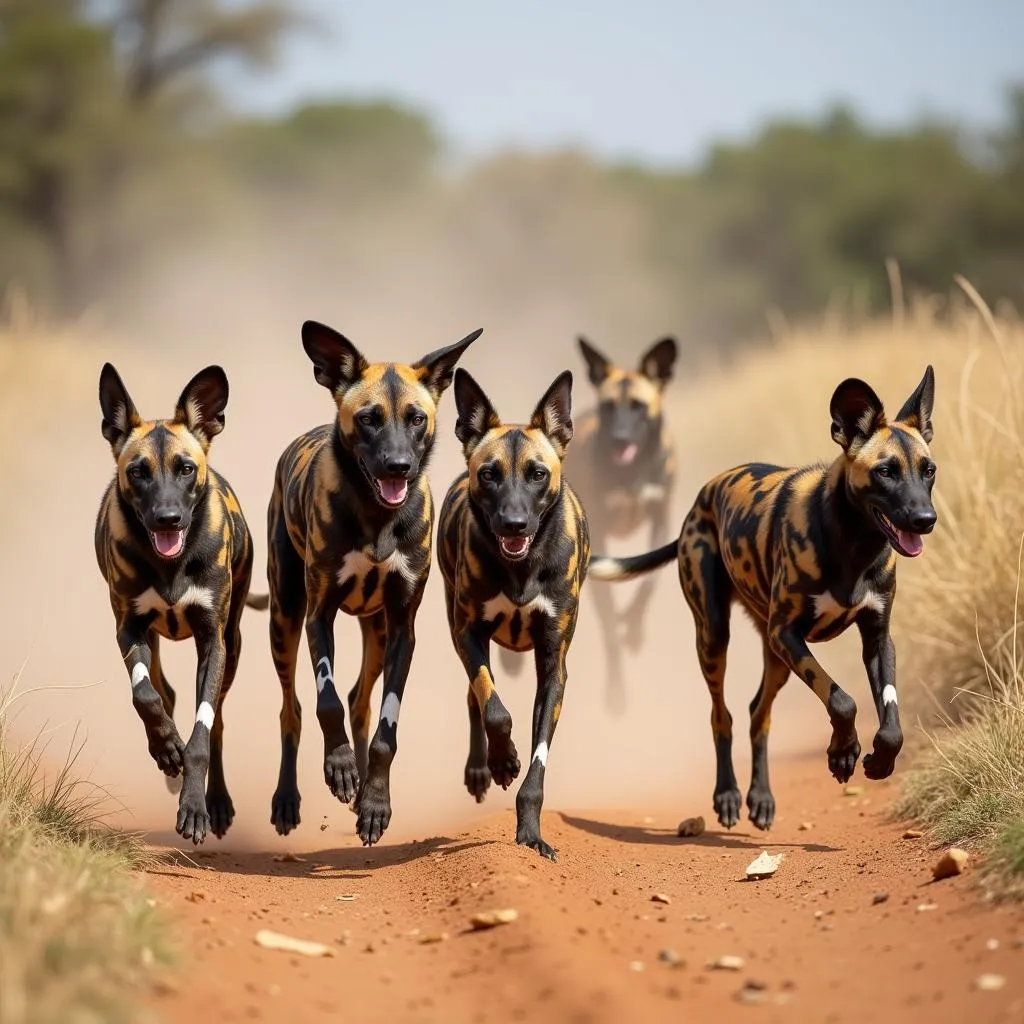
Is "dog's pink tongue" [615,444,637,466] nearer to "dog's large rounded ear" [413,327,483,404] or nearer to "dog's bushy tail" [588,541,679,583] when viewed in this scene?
"dog's bushy tail" [588,541,679,583]

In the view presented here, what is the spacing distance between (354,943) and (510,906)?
50 cm

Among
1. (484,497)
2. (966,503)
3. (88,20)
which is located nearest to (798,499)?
(484,497)

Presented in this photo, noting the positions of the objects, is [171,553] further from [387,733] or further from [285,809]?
[285,809]

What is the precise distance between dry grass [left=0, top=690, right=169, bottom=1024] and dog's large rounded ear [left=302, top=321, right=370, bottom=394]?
2.15 metres

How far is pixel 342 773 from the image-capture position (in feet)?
20.9

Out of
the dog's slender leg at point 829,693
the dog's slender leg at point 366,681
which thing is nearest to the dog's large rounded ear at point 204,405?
the dog's slender leg at point 366,681

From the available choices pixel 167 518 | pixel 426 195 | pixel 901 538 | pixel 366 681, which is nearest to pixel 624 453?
pixel 366 681

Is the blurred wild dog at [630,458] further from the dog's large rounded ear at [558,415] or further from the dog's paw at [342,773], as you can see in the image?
the dog's paw at [342,773]

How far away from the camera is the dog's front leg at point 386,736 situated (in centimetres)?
632

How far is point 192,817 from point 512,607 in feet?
4.80

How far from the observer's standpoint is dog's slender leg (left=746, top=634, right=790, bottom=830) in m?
7.18

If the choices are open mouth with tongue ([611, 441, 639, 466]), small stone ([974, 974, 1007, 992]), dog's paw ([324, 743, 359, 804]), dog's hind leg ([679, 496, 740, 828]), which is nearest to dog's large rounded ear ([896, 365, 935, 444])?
dog's hind leg ([679, 496, 740, 828])

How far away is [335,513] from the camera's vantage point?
6.57 m

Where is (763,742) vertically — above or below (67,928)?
above
